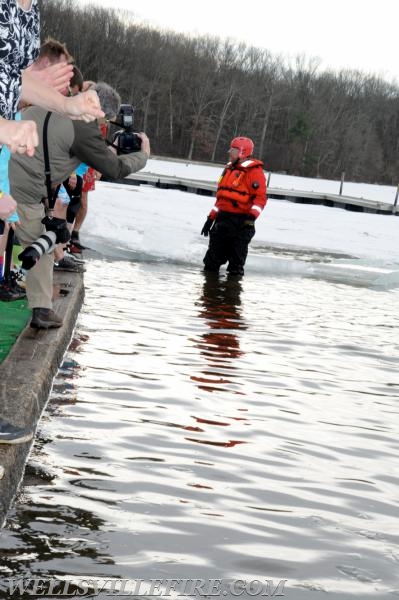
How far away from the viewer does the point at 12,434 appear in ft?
13.8

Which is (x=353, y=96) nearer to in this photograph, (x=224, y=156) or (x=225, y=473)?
(x=224, y=156)

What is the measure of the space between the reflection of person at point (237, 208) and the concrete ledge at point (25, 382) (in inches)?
251

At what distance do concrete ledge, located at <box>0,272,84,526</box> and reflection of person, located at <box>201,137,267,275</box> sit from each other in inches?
251

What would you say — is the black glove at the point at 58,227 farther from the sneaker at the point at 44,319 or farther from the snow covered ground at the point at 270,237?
the snow covered ground at the point at 270,237

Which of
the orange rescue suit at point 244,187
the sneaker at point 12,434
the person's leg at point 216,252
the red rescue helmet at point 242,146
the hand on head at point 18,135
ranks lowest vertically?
the person's leg at point 216,252

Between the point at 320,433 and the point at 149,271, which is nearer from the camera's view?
the point at 320,433

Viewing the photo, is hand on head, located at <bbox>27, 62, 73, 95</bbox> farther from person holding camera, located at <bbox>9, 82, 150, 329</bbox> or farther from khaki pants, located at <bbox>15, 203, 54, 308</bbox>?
khaki pants, located at <bbox>15, 203, 54, 308</bbox>

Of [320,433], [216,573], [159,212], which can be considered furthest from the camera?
[159,212]

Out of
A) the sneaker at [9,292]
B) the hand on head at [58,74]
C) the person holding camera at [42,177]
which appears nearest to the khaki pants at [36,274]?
the person holding camera at [42,177]

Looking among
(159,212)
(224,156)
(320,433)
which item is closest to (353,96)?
(224,156)

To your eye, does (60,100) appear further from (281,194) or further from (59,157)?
Result: (281,194)

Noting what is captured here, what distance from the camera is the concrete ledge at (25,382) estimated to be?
4.04m

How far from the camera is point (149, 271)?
43.8 feet

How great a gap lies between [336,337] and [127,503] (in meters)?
5.32
